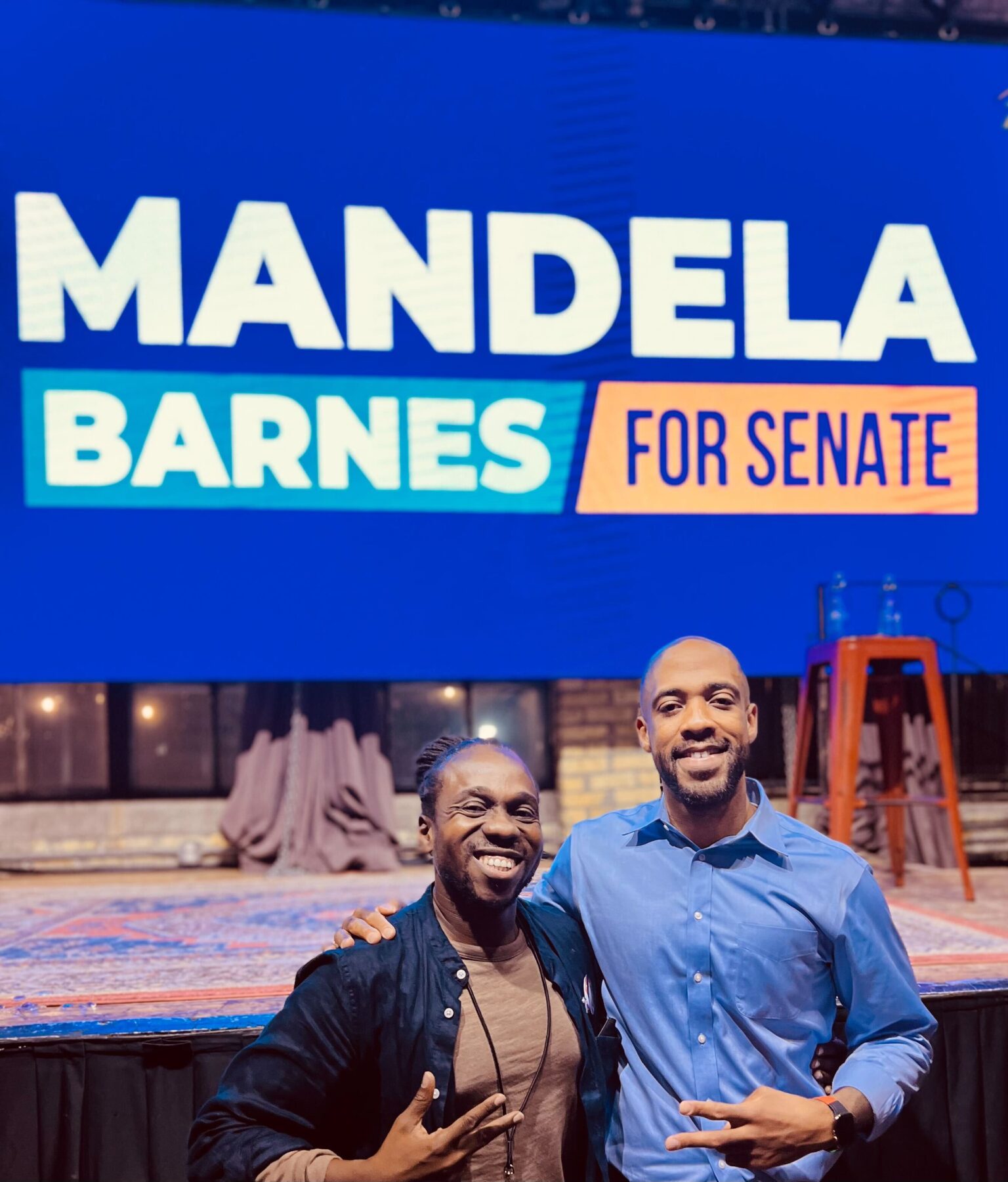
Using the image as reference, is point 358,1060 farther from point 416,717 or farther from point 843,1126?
point 416,717

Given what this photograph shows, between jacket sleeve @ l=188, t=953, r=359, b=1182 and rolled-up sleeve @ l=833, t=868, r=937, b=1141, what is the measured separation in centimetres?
72

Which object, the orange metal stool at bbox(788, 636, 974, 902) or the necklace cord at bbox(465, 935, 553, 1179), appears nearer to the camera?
the necklace cord at bbox(465, 935, 553, 1179)

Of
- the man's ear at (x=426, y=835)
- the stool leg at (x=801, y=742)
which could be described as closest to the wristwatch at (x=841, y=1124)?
the man's ear at (x=426, y=835)

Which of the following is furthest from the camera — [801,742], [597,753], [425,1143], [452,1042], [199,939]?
[597,753]

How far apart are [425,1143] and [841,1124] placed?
59 cm

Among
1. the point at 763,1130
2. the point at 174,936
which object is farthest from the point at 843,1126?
the point at 174,936

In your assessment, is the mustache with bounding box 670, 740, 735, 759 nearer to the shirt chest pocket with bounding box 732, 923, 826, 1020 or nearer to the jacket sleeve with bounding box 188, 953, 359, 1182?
the shirt chest pocket with bounding box 732, 923, 826, 1020

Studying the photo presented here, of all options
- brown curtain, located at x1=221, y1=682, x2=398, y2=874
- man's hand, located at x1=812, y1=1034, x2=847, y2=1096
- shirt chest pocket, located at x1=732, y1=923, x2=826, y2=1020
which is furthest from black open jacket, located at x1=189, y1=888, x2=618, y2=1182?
brown curtain, located at x1=221, y1=682, x2=398, y2=874

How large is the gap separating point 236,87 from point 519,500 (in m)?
2.17

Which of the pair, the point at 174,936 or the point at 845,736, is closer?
the point at 174,936

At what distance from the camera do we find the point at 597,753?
4.82 m

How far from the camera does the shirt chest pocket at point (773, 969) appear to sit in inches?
57.3

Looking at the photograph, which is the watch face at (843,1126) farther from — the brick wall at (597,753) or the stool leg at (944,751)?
the brick wall at (597,753)

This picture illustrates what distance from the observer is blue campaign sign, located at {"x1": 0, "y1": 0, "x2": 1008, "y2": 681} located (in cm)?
418
